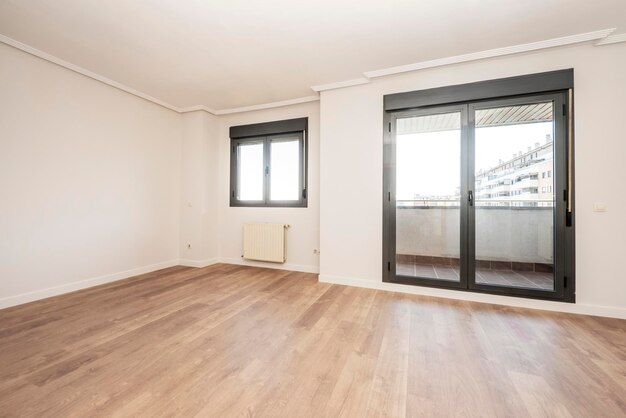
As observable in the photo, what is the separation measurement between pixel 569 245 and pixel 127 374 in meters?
→ 4.21

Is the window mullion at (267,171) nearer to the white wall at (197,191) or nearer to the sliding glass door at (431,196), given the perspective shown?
the white wall at (197,191)

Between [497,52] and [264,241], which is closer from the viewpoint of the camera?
[497,52]

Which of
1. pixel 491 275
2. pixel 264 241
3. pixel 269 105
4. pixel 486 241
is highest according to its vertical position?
→ pixel 269 105

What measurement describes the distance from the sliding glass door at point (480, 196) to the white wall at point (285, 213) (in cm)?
136

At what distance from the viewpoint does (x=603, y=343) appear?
7.10 feet

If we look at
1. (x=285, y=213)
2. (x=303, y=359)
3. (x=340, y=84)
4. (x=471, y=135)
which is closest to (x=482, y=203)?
(x=471, y=135)

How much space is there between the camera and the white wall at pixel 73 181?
291cm

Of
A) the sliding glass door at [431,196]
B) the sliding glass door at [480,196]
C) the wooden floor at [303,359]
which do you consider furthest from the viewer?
the sliding glass door at [431,196]

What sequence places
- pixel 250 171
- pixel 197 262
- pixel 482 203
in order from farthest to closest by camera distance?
pixel 250 171, pixel 197 262, pixel 482 203

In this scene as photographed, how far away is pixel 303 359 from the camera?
6.29 ft

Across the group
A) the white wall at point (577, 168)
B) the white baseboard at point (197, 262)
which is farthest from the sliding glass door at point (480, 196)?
the white baseboard at point (197, 262)

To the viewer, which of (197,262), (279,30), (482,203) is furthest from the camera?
(197,262)

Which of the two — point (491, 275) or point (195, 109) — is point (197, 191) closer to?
point (195, 109)

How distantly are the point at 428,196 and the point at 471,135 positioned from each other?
2.91 ft
